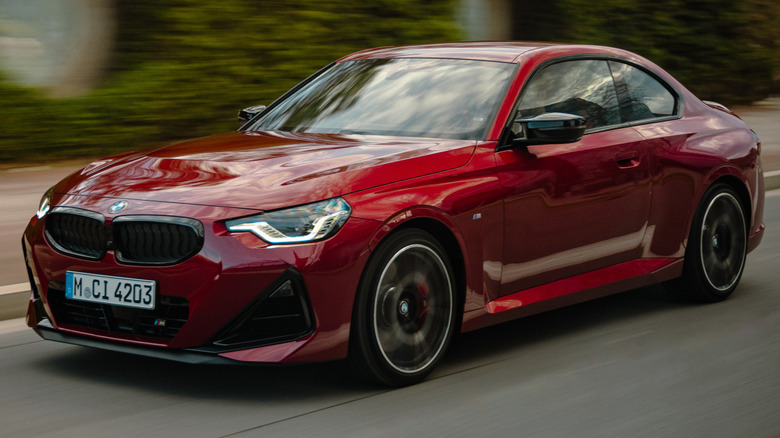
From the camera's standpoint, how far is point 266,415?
4.38 meters

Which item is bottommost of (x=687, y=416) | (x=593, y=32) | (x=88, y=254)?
(x=593, y=32)

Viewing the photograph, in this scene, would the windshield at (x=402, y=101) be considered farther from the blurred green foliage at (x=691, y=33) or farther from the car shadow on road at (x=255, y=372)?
the blurred green foliage at (x=691, y=33)

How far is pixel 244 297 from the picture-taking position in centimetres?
435

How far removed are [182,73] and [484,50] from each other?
5779 millimetres

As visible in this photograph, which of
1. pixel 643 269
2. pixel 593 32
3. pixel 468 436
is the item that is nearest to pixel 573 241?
pixel 643 269

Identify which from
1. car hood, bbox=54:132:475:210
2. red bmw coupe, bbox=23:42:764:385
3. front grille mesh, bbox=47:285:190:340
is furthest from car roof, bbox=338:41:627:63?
front grille mesh, bbox=47:285:190:340

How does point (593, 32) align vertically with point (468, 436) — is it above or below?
below

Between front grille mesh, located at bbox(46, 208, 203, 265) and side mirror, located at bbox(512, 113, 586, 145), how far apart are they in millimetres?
1664

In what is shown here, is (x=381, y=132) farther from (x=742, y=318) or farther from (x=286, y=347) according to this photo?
(x=742, y=318)

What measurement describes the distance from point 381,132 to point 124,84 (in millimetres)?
5930

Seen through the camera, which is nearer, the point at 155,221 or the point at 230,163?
the point at 155,221

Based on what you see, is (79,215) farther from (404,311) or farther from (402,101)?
(402,101)

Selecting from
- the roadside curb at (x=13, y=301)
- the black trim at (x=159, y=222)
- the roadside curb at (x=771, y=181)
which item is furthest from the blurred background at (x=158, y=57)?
the black trim at (x=159, y=222)

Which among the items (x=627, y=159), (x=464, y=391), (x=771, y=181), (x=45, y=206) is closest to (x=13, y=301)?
(x=45, y=206)
